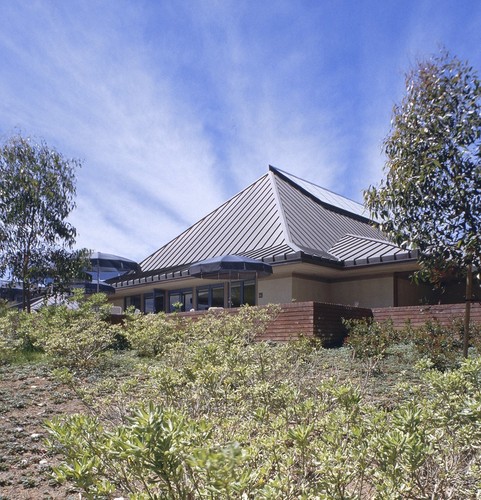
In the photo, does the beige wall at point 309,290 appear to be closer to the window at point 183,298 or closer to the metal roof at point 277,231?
the metal roof at point 277,231

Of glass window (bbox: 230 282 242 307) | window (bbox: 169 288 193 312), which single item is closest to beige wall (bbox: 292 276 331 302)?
glass window (bbox: 230 282 242 307)

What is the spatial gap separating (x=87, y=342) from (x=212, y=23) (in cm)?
554

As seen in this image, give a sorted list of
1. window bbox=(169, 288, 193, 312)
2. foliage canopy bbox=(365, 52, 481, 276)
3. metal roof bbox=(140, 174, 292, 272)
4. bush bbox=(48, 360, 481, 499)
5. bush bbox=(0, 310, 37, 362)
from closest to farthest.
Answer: bush bbox=(48, 360, 481, 499) < foliage canopy bbox=(365, 52, 481, 276) < bush bbox=(0, 310, 37, 362) < metal roof bbox=(140, 174, 292, 272) < window bbox=(169, 288, 193, 312)

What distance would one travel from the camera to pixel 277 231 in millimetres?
18172

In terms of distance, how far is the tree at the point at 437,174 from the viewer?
598 centimetres

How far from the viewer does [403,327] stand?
11.2m

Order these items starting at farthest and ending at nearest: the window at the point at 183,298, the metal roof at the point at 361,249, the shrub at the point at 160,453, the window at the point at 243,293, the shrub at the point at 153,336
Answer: the window at the point at 183,298 < the window at the point at 243,293 < the metal roof at the point at 361,249 < the shrub at the point at 153,336 < the shrub at the point at 160,453

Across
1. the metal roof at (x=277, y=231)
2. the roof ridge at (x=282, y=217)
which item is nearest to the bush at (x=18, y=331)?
the metal roof at (x=277, y=231)

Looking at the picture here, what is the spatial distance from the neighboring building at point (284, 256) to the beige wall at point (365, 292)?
0.11 feet

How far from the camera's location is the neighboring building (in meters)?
16.4

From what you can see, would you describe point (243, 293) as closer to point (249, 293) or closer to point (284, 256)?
point (249, 293)

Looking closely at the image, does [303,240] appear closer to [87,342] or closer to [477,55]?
[87,342]

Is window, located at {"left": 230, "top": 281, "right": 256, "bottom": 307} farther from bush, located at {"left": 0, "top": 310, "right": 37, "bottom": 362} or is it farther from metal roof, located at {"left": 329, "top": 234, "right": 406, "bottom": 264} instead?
bush, located at {"left": 0, "top": 310, "right": 37, "bottom": 362}

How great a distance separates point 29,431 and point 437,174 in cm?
535
